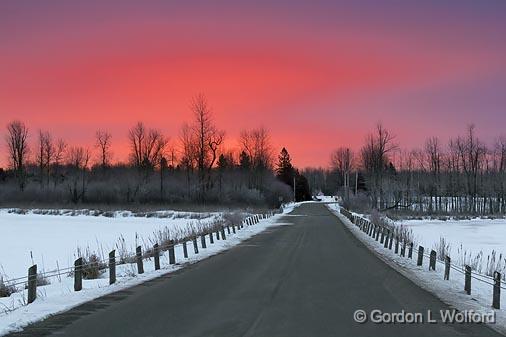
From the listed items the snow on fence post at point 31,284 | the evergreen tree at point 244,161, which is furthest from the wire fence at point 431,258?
the evergreen tree at point 244,161

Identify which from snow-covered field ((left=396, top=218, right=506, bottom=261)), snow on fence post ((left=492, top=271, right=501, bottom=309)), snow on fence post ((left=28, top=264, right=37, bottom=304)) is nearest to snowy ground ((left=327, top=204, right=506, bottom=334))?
snow on fence post ((left=492, top=271, right=501, bottom=309))

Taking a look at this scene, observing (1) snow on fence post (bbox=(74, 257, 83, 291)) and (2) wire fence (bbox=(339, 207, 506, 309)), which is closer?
(2) wire fence (bbox=(339, 207, 506, 309))

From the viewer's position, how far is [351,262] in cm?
2144

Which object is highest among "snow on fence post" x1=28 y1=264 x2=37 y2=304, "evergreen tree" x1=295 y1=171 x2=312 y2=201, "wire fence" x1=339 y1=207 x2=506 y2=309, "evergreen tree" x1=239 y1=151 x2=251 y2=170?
"evergreen tree" x1=239 y1=151 x2=251 y2=170

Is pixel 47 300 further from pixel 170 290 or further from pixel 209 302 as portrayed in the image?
pixel 209 302

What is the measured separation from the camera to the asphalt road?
32.1 ft

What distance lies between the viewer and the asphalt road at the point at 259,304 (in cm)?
977

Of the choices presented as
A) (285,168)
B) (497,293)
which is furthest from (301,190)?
(497,293)

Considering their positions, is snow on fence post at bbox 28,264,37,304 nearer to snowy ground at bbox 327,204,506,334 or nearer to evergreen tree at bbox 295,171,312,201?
snowy ground at bbox 327,204,506,334

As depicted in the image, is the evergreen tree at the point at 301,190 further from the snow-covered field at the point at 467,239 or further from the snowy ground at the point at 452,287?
the snowy ground at the point at 452,287

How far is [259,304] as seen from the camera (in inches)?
479

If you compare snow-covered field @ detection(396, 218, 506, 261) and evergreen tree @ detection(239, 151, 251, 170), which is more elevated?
evergreen tree @ detection(239, 151, 251, 170)

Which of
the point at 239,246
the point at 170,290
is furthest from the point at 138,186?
the point at 170,290

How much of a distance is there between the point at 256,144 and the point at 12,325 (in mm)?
119478
